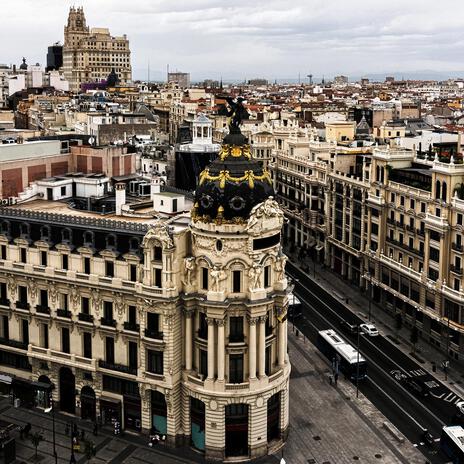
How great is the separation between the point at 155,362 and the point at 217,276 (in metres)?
13.2

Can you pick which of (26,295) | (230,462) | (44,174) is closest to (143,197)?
(44,174)

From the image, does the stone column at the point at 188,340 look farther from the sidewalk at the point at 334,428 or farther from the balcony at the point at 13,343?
the balcony at the point at 13,343

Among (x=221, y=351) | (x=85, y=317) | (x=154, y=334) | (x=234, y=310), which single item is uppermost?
(x=234, y=310)

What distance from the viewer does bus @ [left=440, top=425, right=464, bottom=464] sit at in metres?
80.2

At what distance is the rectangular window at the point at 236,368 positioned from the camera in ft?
265

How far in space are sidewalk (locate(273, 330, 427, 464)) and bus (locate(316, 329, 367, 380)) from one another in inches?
68.9

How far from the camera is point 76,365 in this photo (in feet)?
291

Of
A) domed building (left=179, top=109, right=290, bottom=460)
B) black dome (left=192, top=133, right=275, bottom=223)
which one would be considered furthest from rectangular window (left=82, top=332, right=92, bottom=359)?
black dome (left=192, top=133, right=275, bottom=223)

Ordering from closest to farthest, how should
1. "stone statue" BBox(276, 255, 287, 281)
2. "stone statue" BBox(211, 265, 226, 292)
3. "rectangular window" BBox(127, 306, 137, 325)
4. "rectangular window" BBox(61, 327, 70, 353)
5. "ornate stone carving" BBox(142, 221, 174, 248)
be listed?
"stone statue" BBox(211, 265, 226, 292)
"ornate stone carving" BBox(142, 221, 174, 248)
"stone statue" BBox(276, 255, 287, 281)
"rectangular window" BBox(127, 306, 137, 325)
"rectangular window" BBox(61, 327, 70, 353)

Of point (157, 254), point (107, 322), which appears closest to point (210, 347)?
point (157, 254)

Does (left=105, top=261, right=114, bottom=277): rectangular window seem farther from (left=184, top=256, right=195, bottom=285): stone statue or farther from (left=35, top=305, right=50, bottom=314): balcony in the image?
(left=35, top=305, right=50, bottom=314): balcony

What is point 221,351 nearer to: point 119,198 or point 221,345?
point 221,345

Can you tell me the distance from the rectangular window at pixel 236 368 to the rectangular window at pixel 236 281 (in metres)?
7.23

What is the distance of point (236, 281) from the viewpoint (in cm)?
8038
